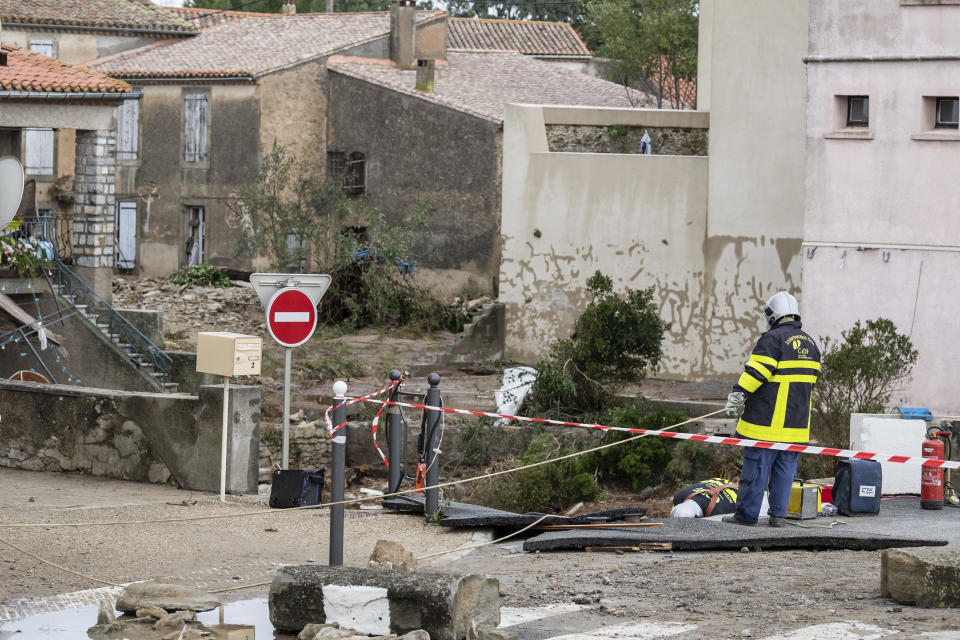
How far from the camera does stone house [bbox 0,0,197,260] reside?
31.9 metres

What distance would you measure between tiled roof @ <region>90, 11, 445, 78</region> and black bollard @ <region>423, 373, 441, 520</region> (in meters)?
24.2

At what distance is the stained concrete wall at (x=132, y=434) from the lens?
1268 centimetres

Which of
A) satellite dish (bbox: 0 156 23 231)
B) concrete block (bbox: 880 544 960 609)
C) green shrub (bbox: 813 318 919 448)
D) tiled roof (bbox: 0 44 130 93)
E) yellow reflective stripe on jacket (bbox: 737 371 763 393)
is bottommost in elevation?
concrete block (bbox: 880 544 960 609)

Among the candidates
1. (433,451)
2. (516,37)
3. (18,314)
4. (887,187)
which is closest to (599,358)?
(887,187)

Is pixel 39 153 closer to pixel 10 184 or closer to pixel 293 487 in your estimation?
pixel 10 184

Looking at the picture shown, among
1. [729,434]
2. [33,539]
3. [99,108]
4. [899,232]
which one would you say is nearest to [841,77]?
[899,232]

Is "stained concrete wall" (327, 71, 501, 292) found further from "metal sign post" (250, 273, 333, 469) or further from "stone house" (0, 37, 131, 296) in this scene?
"metal sign post" (250, 273, 333, 469)

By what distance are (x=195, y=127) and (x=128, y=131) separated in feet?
7.66

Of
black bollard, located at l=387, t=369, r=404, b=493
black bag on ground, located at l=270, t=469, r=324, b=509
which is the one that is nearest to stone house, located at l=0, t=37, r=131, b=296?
black bag on ground, located at l=270, t=469, r=324, b=509

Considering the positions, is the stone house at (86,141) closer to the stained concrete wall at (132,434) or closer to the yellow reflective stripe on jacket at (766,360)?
the stained concrete wall at (132,434)

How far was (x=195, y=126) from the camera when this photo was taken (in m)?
35.4

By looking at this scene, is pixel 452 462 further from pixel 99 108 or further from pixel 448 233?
pixel 448 233

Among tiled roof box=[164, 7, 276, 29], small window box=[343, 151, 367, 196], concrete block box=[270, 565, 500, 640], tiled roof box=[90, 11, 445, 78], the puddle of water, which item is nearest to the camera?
concrete block box=[270, 565, 500, 640]

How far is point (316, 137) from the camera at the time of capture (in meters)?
34.6
